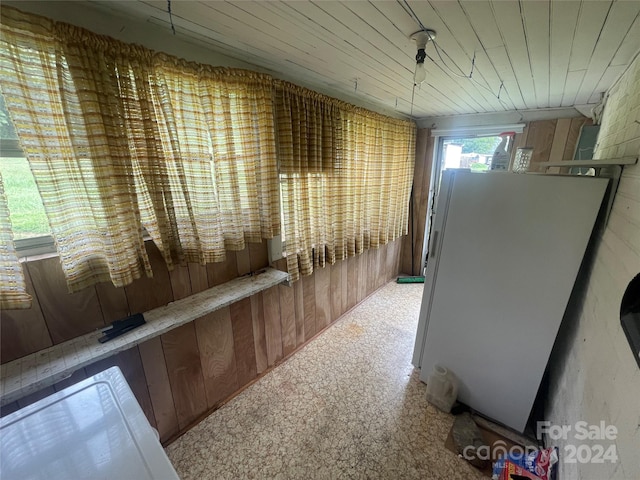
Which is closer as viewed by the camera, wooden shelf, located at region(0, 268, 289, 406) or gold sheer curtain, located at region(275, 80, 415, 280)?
wooden shelf, located at region(0, 268, 289, 406)

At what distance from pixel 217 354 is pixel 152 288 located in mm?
617

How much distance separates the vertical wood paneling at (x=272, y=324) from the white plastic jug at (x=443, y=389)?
1133mm

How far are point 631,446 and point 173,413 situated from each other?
188cm

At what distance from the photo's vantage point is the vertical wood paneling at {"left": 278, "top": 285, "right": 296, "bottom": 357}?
1981mm

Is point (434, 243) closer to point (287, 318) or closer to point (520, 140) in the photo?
point (287, 318)

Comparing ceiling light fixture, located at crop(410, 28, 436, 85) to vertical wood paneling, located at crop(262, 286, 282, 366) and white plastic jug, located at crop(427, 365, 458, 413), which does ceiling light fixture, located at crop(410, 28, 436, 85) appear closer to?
vertical wood paneling, located at crop(262, 286, 282, 366)

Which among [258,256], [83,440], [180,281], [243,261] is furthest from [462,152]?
[83,440]

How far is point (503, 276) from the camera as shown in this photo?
1.43 meters

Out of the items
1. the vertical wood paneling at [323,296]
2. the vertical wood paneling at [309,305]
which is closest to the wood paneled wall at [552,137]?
the vertical wood paneling at [323,296]

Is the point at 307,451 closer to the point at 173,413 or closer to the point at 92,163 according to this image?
the point at 173,413

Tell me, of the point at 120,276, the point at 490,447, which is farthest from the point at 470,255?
the point at 120,276

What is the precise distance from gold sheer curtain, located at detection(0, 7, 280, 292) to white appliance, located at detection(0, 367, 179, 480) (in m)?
0.45

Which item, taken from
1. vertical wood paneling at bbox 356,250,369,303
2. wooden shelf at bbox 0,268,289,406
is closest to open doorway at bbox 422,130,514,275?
vertical wood paneling at bbox 356,250,369,303

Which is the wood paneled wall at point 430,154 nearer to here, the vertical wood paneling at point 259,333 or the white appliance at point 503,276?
the white appliance at point 503,276
